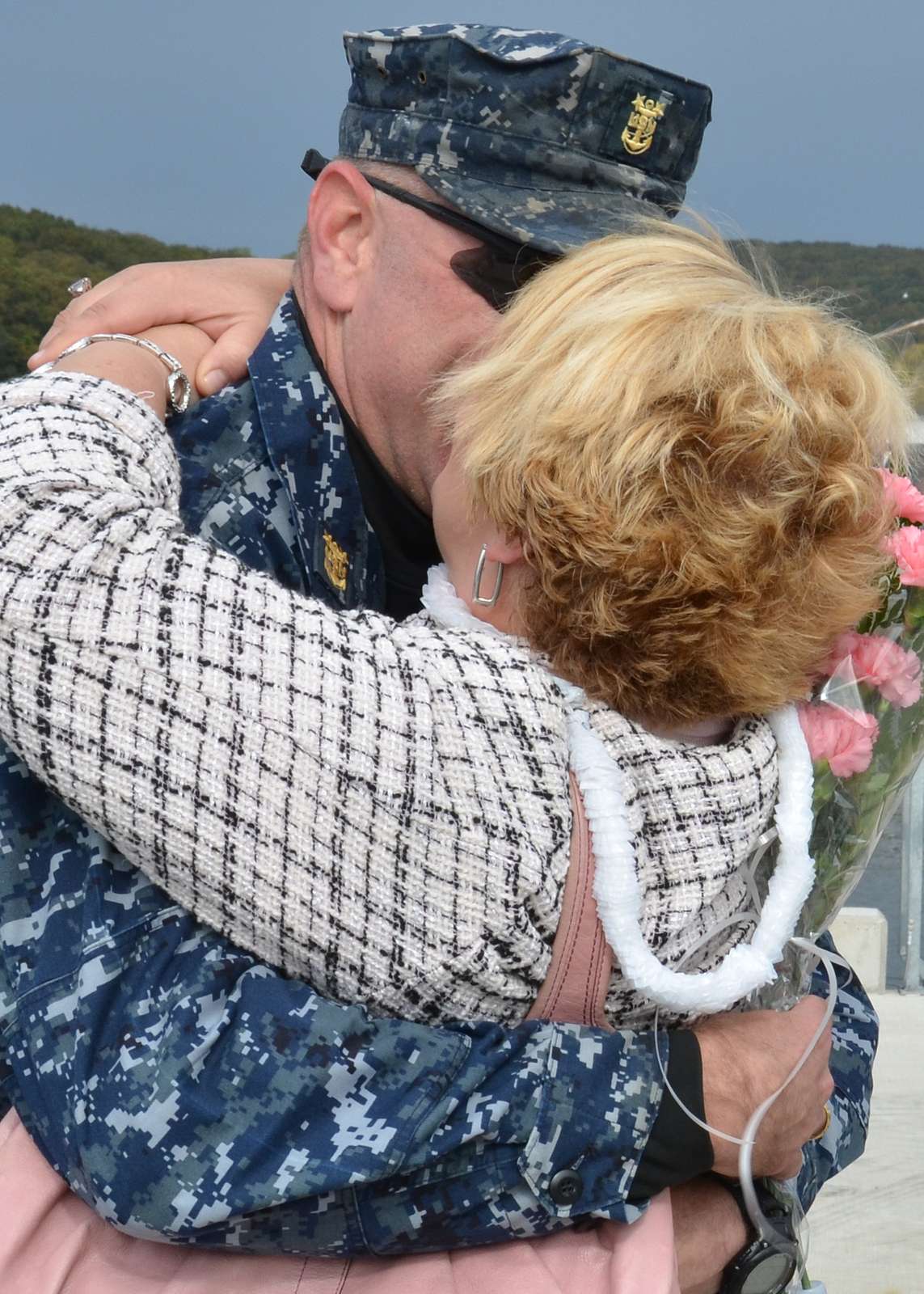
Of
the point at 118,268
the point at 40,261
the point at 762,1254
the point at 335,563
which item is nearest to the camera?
the point at 762,1254

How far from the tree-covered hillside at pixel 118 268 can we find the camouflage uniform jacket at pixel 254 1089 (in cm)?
110

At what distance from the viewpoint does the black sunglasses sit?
6.95 feet

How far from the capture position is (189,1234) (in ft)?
4.47

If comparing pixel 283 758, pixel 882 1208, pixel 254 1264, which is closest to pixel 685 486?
pixel 283 758

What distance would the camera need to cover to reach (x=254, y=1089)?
4.44ft

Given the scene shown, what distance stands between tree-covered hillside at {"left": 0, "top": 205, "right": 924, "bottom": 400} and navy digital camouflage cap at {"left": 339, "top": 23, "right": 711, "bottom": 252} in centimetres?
31

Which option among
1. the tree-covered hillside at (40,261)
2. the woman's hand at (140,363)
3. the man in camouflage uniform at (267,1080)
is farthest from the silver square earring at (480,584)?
the tree-covered hillside at (40,261)

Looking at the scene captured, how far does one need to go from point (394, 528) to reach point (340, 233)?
513 millimetres

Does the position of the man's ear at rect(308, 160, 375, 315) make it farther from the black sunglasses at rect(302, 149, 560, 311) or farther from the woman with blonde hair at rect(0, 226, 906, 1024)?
the woman with blonde hair at rect(0, 226, 906, 1024)

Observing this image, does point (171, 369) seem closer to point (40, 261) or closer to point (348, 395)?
point (348, 395)

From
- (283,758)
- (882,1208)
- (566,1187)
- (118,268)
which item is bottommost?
(882,1208)

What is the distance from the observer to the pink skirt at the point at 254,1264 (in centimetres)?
142

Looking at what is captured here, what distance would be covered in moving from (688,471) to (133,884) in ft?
2.52

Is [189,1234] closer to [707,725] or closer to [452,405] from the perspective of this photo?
[707,725]
